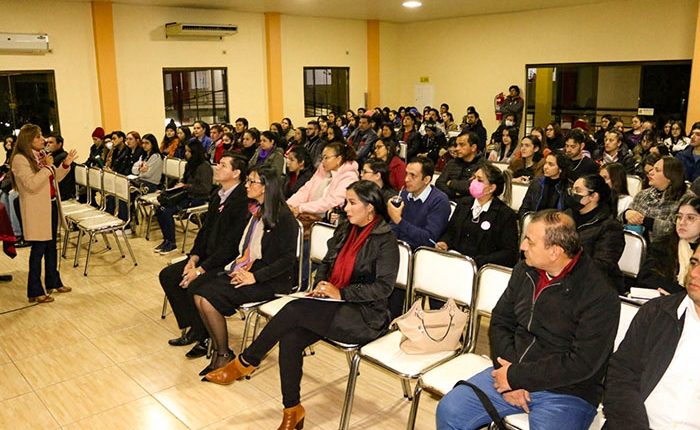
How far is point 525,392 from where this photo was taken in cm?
238

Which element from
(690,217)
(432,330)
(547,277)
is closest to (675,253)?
(690,217)

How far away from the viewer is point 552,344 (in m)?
2.42

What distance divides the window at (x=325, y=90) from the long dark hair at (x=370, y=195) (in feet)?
35.2

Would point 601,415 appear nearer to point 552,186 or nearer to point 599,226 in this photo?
point 599,226

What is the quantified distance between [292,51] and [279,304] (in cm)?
1044

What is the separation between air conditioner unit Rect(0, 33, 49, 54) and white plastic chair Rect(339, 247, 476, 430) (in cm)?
903

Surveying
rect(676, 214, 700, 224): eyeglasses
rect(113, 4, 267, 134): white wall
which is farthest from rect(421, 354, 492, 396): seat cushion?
rect(113, 4, 267, 134): white wall

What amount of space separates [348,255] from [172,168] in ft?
15.6

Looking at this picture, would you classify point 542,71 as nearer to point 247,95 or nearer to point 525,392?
point 247,95

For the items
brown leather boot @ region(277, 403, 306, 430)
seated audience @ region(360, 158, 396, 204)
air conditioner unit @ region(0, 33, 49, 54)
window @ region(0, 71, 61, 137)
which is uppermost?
air conditioner unit @ region(0, 33, 49, 54)

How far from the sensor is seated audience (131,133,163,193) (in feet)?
24.3

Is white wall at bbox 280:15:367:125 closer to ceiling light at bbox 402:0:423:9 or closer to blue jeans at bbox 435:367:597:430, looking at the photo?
ceiling light at bbox 402:0:423:9

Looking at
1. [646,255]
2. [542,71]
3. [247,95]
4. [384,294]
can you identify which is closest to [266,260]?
[384,294]

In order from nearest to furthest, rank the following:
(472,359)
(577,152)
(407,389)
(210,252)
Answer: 1. (472,359)
2. (407,389)
3. (210,252)
4. (577,152)
